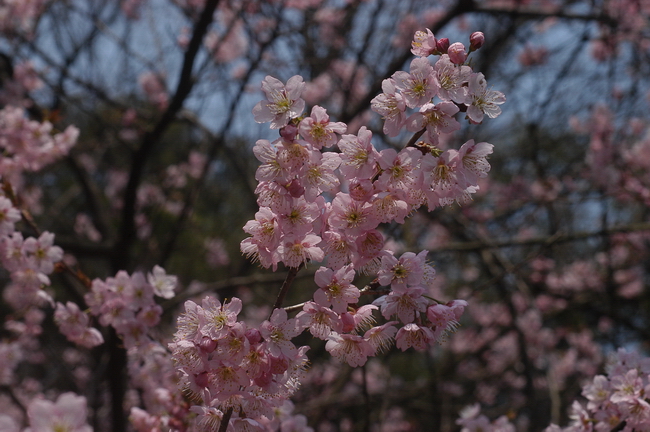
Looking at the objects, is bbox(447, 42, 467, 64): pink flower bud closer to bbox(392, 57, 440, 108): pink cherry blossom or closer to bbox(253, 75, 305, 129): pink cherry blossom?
bbox(392, 57, 440, 108): pink cherry blossom

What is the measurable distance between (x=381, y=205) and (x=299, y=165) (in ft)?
0.73

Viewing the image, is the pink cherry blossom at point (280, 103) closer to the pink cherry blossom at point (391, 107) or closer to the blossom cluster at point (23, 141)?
the pink cherry blossom at point (391, 107)

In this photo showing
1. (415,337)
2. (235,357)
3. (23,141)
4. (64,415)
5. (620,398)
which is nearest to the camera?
(64,415)

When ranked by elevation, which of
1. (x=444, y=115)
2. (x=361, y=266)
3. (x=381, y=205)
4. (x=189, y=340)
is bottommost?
(x=189, y=340)

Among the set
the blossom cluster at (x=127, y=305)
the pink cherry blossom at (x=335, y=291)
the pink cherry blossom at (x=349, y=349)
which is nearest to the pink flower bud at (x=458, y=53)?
the pink cherry blossom at (x=335, y=291)

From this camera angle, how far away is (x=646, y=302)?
5480mm

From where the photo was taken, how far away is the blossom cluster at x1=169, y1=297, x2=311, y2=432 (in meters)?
1.21

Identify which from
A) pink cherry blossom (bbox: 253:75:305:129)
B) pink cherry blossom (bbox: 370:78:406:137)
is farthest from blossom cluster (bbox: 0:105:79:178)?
pink cherry blossom (bbox: 370:78:406:137)

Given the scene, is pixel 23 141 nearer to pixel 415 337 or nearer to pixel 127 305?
pixel 127 305

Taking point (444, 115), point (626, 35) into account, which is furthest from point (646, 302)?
point (444, 115)

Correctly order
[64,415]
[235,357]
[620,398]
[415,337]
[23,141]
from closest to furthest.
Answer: [64,415]
[235,357]
[415,337]
[620,398]
[23,141]

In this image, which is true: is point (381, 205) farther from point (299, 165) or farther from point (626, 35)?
point (626, 35)

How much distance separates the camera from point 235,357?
1.20m

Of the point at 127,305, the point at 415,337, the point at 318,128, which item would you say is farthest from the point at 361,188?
the point at 127,305
